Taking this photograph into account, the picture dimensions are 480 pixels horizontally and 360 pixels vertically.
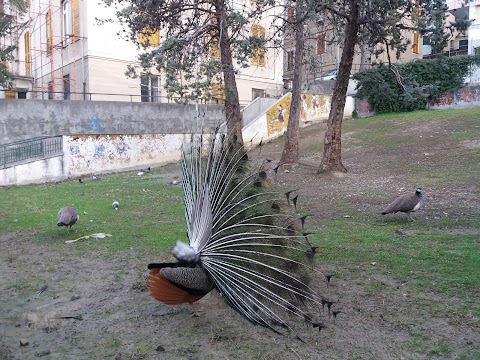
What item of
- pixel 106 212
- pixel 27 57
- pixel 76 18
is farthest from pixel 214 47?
pixel 27 57

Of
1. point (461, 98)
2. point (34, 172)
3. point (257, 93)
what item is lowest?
point (34, 172)

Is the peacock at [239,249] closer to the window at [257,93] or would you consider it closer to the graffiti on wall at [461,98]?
the graffiti on wall at [461,98]

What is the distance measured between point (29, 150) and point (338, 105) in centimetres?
1249

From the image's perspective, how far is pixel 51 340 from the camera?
491 centimetres

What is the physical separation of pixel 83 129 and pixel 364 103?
1716 centimetres

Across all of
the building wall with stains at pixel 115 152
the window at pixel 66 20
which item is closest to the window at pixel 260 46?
the building wall with stains at pixel 115 152

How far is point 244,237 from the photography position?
15.9ft

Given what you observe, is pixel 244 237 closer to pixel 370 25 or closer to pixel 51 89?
pixel 370 25

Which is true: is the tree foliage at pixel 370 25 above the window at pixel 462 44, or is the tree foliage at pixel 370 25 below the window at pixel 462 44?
below

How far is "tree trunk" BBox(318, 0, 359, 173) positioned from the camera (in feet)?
44.2

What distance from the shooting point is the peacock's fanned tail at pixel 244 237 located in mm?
4543

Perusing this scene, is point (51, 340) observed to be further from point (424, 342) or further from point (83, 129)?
point (83, 129)

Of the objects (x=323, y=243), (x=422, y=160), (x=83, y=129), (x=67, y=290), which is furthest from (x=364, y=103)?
(x=67, y=290)

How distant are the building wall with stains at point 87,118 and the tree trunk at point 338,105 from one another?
5013 mm
